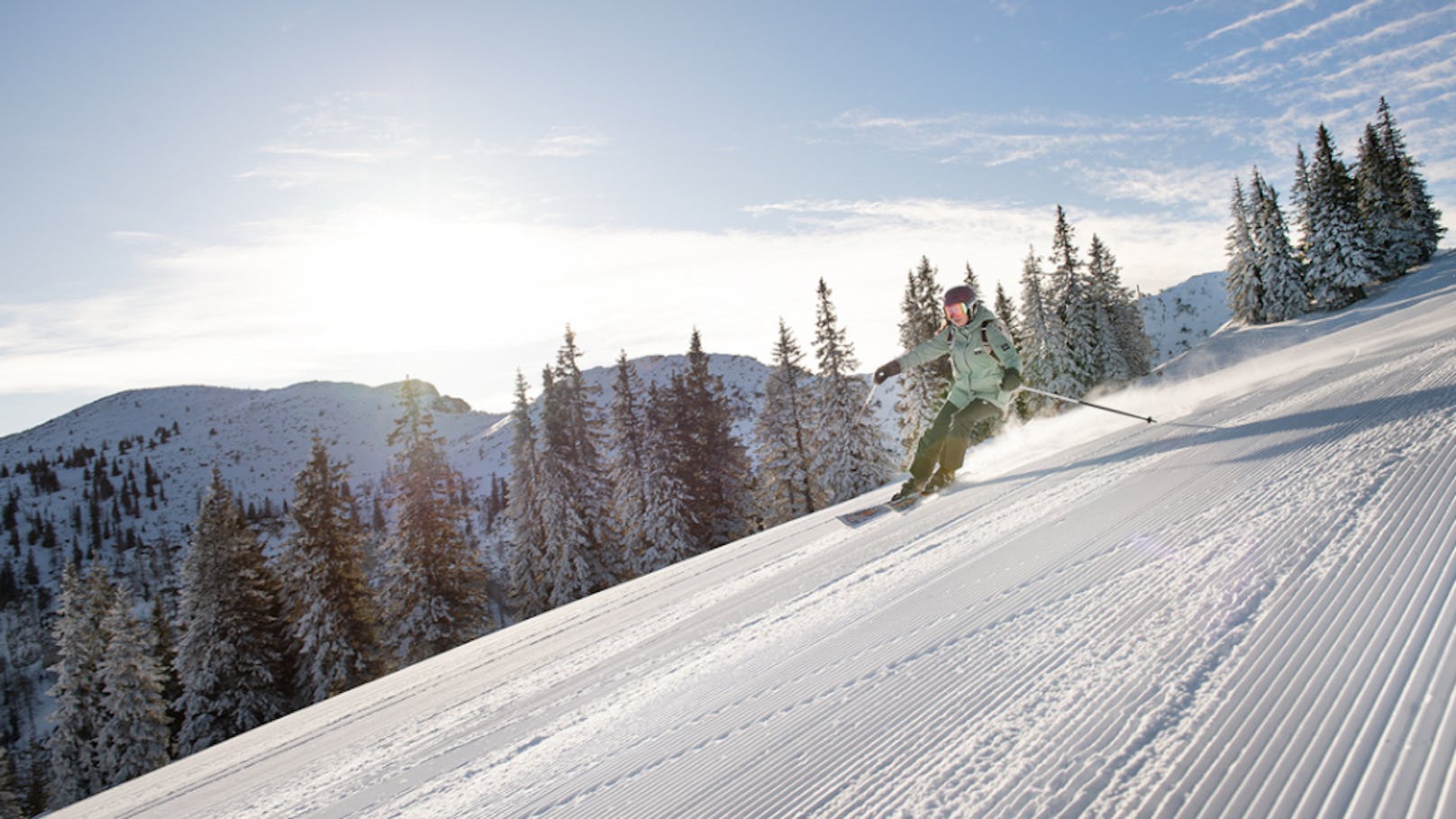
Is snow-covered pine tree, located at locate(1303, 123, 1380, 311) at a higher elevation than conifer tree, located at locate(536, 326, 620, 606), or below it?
higher

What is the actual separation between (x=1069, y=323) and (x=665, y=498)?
31.1m

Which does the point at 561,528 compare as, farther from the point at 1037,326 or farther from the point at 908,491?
the point at 1037,326

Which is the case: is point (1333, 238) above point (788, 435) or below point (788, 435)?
above

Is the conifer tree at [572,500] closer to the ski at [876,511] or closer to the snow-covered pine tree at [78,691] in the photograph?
the snow-covered pine tree at [78,691]

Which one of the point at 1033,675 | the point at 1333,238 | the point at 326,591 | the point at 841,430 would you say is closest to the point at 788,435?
the point at 841,430

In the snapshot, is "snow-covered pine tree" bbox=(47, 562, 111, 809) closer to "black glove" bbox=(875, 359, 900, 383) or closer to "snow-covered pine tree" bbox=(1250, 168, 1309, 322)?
"black glove" bbox=(875, 359, 900, 383)

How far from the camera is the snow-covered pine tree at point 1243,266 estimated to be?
A: 5212 cm

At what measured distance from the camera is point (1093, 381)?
4512cm

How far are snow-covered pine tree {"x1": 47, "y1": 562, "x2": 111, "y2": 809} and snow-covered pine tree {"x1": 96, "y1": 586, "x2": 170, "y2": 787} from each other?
0.88 m

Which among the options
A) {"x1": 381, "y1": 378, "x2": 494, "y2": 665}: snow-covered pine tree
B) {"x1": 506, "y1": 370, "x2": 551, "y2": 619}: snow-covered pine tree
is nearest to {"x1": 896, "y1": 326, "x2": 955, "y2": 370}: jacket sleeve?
{"x1": 381, "y1": 378, "x2": 494, "y2": 665}: snow-covered pine tree

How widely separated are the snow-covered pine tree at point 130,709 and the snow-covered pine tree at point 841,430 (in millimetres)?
33266

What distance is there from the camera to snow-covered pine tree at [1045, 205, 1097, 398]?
45438mm

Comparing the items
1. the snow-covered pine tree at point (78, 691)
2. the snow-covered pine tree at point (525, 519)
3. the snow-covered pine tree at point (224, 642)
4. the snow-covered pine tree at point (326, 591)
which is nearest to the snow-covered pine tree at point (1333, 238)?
the snow-covered pine tree at point (525, 519)

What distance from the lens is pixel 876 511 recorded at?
816 centimetres
